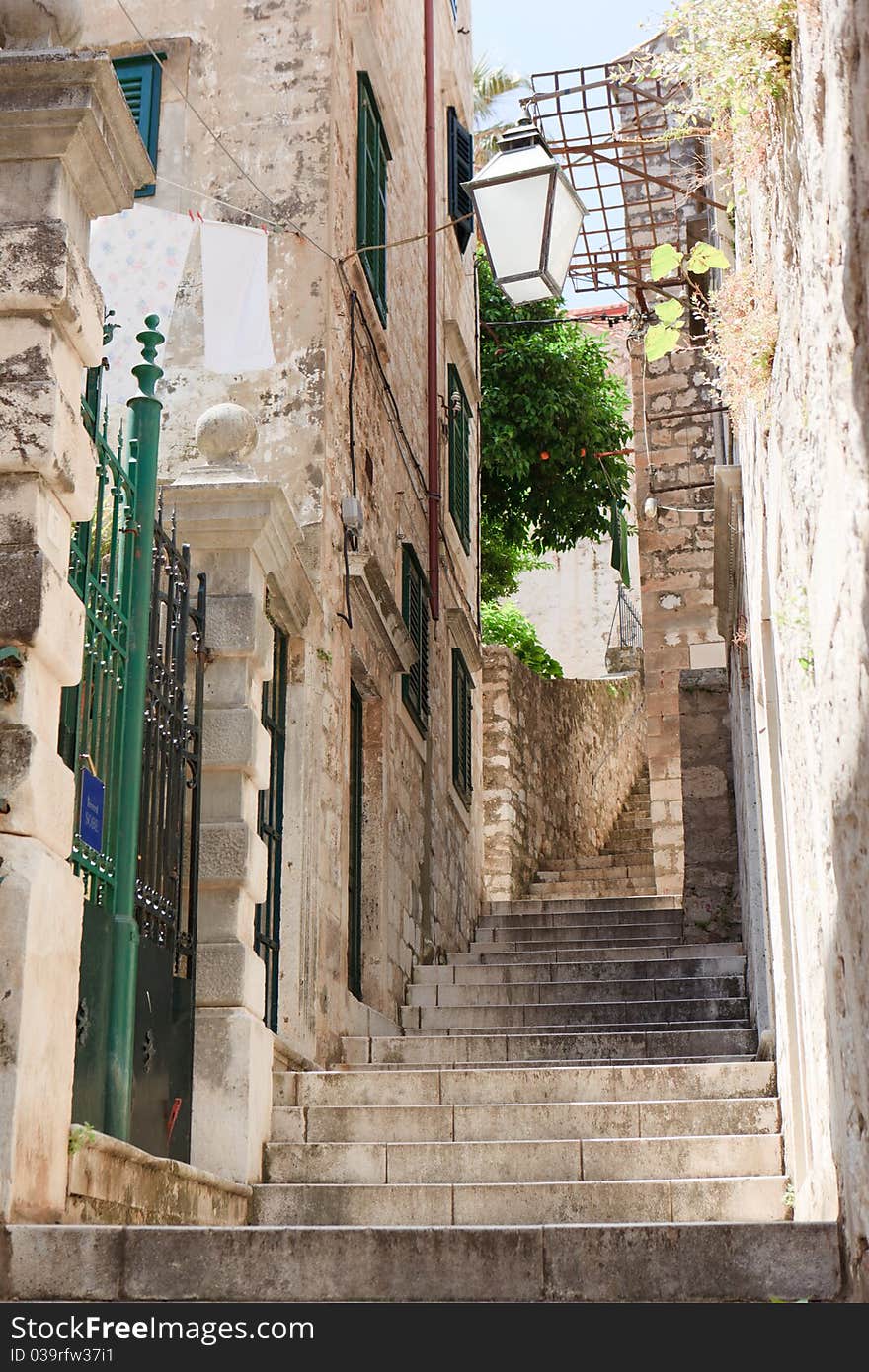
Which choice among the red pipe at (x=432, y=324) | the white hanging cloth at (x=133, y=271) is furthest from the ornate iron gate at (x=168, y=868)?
the red pipe at (x=432, y=324)

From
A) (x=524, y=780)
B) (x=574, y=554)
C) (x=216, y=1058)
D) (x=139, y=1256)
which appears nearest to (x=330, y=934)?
(x=216, y=1058)

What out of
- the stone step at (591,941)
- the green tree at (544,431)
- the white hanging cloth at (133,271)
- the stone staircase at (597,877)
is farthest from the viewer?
the green tree at (544,431)

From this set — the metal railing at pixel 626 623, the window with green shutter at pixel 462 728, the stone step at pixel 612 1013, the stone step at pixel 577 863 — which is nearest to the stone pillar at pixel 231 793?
the stone step at pixel 612 1013

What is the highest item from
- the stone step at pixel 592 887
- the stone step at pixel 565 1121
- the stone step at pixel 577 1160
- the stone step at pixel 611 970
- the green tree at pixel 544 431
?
the green tree at pixel 544 431

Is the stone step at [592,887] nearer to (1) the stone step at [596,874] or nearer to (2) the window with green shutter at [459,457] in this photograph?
(1) the stone step at [596,874]

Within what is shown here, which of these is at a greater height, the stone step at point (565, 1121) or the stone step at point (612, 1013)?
the stone step at point (612, 1013)

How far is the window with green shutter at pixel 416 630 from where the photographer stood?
1110 cm

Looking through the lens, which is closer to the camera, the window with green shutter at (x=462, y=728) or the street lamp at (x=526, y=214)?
the street lamp at (x=526, y=214)

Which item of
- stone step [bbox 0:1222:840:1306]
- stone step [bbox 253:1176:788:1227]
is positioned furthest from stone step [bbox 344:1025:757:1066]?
stone step [bbox 0:1222:840:1306]

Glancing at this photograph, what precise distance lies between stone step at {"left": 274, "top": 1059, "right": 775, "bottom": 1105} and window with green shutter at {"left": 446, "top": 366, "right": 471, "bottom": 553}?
292 inches

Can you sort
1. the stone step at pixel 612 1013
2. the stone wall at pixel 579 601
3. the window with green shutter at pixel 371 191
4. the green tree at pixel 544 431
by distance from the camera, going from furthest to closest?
the stone wall at pixel 579 601, the green tree at pixel 544 431, the window with green shutter at pixel 371 191, the stone step at pixel 612 1013

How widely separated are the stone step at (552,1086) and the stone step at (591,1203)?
40.8 inches

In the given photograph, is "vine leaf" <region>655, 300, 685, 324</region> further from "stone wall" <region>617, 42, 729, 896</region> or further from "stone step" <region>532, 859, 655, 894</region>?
"stone step" <region>532, 859, 655, 894</region>
